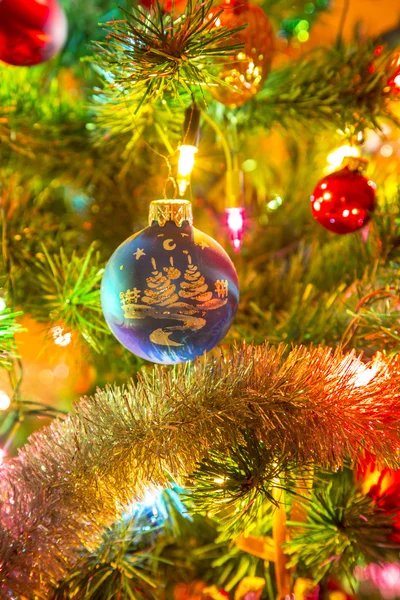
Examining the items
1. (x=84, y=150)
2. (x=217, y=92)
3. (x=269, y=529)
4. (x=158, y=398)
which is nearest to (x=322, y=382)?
(x=158, y=398)

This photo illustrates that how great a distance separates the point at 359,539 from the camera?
49 centimetres

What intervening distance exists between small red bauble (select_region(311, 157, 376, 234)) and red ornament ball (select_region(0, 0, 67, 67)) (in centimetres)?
34

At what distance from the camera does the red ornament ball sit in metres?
0.58

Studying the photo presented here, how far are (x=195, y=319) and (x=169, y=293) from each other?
0.11ft

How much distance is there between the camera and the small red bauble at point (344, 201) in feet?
2.05

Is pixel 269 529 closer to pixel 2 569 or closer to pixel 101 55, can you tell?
pixel 2 569

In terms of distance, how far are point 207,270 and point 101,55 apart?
0.23m

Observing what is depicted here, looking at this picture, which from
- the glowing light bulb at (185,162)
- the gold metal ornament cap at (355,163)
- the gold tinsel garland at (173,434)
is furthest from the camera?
the gold metal ornament cap at (355,163)

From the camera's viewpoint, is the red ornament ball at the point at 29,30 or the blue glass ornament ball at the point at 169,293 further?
the red ornament ball at the point at 29,30

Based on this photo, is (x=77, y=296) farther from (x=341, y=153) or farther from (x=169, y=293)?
(x=341, y=153)

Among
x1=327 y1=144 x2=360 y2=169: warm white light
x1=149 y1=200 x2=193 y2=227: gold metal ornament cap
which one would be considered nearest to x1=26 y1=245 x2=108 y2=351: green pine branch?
x1=149 y1=200 x2=193 y2=227: gold metal ornament cap

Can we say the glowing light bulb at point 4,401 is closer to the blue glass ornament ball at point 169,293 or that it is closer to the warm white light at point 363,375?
the blue glass ornament ball at point 169,293

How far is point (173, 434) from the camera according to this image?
431 millimetres

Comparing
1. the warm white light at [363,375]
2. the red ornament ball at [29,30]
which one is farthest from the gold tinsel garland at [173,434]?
the red ornament ball at [29,30]
